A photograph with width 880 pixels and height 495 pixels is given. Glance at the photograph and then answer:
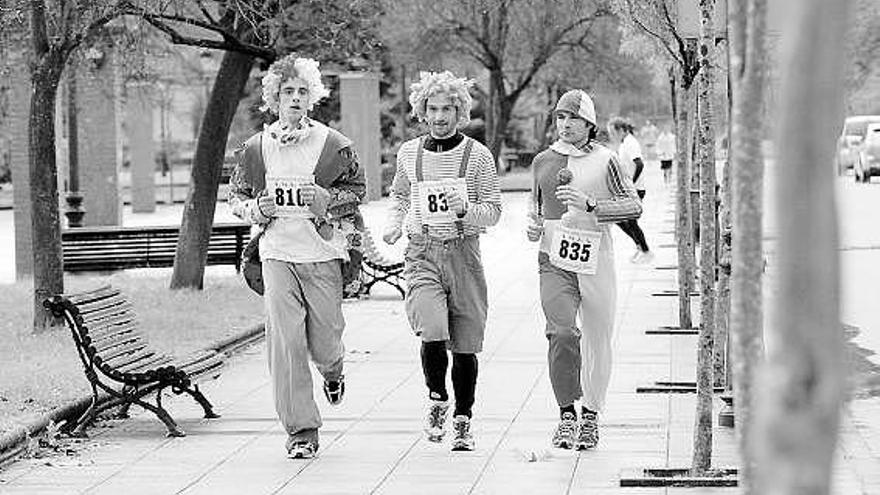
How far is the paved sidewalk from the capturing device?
9.27m

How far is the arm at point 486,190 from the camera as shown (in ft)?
33.2

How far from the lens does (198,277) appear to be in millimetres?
20422

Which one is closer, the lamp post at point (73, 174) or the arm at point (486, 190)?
the arm at point (486, 190)

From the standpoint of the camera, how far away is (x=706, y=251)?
33.0ft

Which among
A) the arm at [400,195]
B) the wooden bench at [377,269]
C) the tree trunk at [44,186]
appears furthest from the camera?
the wooden bench at [377,269]

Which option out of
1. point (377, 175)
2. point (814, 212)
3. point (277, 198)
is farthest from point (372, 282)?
point (377, 175)

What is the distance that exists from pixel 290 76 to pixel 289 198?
61cm

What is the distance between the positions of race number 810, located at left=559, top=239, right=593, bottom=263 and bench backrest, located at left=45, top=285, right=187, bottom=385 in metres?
2.38

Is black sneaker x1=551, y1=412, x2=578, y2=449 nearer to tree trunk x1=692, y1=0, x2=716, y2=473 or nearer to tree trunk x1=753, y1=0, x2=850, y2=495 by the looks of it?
tree trunk x1=692, y1=0, x2=716, y2=473

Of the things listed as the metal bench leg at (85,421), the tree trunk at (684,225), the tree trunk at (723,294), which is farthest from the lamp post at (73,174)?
the tree trunk at (723,294)

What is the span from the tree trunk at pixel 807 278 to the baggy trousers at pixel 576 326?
23.5ft

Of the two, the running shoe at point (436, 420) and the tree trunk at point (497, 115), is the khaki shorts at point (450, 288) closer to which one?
the running shoe at point (436, 420)

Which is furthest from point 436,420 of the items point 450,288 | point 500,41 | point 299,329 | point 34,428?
point 500,41

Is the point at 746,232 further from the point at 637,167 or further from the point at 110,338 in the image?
the point at 637,167
